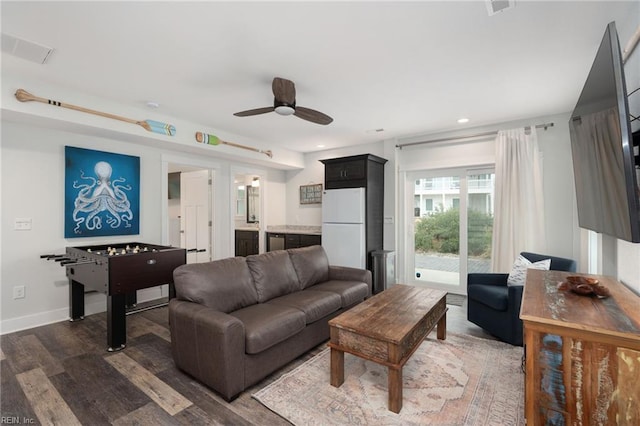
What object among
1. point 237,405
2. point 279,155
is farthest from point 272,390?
point 279,155

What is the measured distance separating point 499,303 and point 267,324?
7.33 feet

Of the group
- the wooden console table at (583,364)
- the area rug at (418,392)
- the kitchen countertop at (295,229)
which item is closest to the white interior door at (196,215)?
the kitchen countertop at (295,229)

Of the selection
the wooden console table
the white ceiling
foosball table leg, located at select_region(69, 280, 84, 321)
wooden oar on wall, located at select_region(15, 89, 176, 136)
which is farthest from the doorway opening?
the wooden console table

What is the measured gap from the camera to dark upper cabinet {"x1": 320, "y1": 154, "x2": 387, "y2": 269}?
4.74 metres

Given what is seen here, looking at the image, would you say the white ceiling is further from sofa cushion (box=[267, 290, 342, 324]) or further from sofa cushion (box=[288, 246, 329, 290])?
sofa cushion (box=[267, 290, 342, 324])

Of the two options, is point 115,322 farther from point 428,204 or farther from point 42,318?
point 428,204

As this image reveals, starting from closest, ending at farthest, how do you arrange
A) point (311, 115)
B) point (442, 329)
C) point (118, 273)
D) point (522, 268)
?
point (118, 273) < point (311, 115) < point (442, 329) < point (522, 268)

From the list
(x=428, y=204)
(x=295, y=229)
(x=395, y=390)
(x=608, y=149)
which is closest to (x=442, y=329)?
(x=395, y=390)

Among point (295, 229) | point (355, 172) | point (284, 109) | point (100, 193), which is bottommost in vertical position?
point (295, 229)

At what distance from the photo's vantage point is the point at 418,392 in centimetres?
206

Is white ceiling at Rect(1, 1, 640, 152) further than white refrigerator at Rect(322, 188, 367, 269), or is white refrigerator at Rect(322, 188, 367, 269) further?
white refrigerator at Rect(322, 188, 367, 269)

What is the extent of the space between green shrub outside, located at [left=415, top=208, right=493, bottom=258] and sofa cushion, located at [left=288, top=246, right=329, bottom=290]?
6.69 feet

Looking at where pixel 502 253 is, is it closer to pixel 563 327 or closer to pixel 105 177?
pixel 563 327

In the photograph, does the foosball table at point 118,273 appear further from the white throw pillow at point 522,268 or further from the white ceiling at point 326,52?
the white throw pillow at point 522,268
